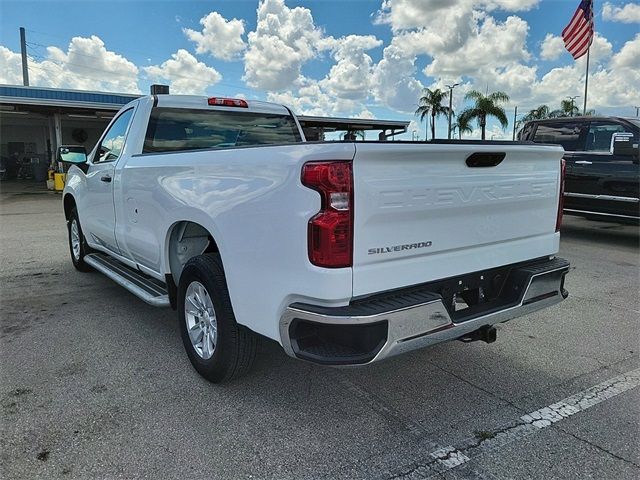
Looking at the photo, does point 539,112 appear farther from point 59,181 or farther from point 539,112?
point 59,181

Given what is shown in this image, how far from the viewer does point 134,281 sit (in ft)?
14.6

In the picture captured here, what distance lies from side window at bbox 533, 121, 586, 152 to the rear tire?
773cm

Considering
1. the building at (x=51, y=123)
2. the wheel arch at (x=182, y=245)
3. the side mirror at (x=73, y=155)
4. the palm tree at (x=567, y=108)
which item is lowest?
the wheel arch at (x=182, y=245)

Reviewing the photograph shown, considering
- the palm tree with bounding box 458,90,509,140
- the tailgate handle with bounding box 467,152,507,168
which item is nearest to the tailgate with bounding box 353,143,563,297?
the tailgate handle with bounding box 467,152,507,168

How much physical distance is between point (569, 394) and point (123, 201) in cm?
378

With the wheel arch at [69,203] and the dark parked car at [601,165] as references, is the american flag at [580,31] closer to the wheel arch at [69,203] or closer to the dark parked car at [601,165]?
the dark parked car at [601,165]

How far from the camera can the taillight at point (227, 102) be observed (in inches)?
189

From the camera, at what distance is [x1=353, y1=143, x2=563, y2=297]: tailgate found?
7.96 ft

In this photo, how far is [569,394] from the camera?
3240 mm

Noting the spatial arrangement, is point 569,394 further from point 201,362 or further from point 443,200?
point 201,362

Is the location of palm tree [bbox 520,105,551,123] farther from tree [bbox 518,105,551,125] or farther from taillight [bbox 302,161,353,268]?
taillight [bbox 302,161,353,268]

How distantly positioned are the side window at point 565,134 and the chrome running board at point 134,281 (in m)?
7.41

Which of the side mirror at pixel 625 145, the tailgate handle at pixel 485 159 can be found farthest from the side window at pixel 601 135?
the tailgate handle at pixel 485 159

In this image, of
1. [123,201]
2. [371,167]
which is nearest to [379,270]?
[371,167]
